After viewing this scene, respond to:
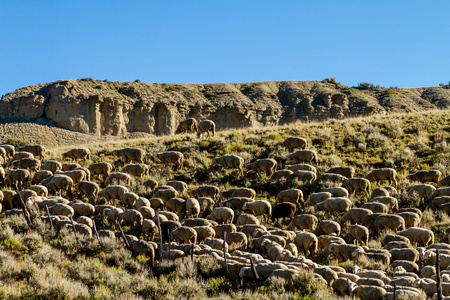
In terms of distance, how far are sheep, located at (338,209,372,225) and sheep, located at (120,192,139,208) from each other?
8121 millimetres

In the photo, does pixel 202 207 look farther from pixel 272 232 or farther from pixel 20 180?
pixel 20 180

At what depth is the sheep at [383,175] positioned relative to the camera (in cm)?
2180

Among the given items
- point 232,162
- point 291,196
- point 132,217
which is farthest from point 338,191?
point 132,217

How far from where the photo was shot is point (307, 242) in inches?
557

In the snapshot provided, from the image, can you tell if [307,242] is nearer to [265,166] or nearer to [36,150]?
[265,166]

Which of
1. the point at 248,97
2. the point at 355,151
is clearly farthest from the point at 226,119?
the point at 355,151

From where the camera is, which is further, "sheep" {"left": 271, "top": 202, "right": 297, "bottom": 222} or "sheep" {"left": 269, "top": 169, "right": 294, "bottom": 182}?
"sheep" {"left": 269, "top": 169, "right": 294, "bottom": 182}

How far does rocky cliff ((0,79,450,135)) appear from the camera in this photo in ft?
213

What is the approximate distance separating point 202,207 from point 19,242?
26.2 ft

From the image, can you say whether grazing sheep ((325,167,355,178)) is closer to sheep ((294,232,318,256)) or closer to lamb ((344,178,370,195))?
lamb ((344,178,370,195))

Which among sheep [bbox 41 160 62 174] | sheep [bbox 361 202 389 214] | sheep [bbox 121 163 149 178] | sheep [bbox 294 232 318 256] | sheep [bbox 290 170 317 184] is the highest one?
sheep [bbox 41 160 62 174]

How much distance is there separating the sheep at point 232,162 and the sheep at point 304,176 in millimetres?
3083

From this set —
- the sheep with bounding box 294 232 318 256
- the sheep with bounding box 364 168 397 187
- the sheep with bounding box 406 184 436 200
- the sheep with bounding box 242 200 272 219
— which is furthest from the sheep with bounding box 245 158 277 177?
the sheep with bounding box 294 232 318 256

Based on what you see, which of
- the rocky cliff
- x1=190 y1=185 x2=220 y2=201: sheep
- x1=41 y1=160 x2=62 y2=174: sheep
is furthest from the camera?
the rocky cliff
